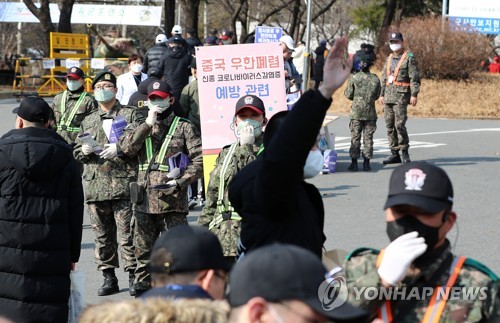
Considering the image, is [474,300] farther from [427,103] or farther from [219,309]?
[427,103]

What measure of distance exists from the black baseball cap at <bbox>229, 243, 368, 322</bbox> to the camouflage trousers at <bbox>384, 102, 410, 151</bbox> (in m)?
14.5

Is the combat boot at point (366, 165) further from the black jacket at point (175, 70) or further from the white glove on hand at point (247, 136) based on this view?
the white glove on hand at point (247, 136)

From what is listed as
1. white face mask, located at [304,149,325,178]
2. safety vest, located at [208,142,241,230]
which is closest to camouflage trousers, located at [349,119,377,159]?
safety vest, located at [208,142,241,230]

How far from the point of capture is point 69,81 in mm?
12016

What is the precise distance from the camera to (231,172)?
23.8 ft

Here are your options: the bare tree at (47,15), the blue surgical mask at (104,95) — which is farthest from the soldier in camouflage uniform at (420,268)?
the bare tree at (47,15)

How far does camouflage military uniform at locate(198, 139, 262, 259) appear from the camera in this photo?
7094 millimetres

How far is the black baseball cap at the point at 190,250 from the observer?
376 cm

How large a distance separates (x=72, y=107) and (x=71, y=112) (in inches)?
2.7

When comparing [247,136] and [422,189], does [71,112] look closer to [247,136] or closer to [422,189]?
[247,136]

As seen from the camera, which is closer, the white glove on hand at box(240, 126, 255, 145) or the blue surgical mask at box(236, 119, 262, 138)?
the white glove on hand at box(240, 126, 255, 145)

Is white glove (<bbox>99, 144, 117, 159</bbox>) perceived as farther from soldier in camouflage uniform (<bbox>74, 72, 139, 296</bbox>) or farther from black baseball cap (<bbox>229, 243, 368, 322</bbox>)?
black baseball cap (<bbox>229, 243, 368, 322</bbox>)

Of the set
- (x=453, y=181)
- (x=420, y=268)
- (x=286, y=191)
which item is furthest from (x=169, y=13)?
(x=420, y=268)

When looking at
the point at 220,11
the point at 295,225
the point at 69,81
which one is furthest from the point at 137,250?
the point at 220,11
